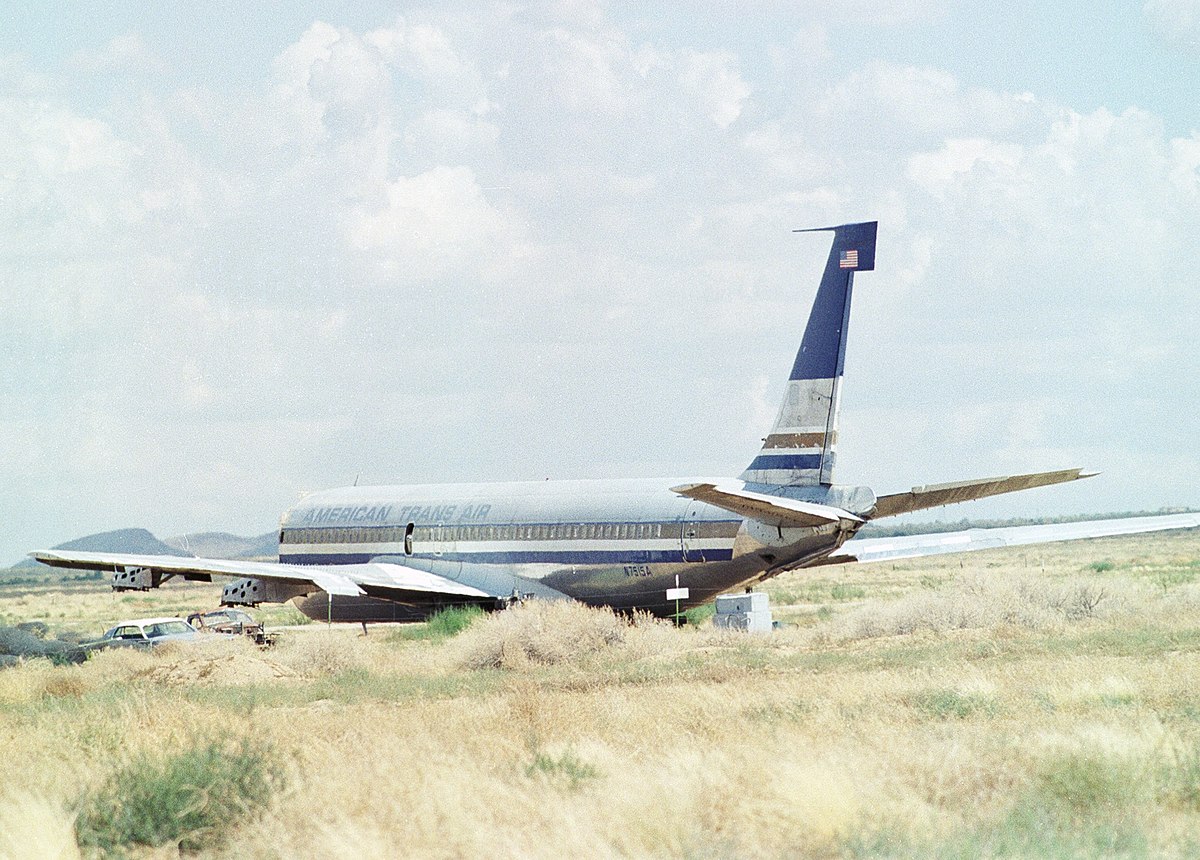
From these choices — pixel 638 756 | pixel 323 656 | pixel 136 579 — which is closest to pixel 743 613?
pixel 323 656

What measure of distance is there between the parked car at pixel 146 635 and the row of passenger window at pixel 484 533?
15.0ft

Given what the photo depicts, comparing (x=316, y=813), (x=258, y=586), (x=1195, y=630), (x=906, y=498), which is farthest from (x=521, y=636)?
(x=316, y=813)

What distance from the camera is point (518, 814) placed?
11117mm

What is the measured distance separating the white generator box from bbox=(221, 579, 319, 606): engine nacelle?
9824 mm

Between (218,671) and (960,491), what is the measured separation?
12965mm

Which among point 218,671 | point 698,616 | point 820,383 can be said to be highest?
point 820,383

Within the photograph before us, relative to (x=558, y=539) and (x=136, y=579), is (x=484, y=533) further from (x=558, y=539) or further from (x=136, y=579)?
(x=136, y=579)

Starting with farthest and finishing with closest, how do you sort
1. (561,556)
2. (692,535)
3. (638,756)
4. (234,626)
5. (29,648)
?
(234,626), (29,648), (561,556), (692,535), (638,756)

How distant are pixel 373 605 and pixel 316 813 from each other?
91.7 ft

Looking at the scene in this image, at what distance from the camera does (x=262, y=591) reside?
3569 cm

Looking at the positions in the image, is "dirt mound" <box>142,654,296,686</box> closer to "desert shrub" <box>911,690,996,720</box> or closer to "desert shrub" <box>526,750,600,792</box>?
"desert shrub" <box>911,690,996,720</box>

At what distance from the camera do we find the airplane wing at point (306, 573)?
3116 cm

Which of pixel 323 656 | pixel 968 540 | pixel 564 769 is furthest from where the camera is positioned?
pixel 968 540

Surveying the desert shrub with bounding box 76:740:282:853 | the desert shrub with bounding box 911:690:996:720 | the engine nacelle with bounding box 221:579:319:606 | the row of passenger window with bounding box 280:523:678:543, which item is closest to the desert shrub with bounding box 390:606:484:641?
the row of passenger window with bounding box 280:523:678:543
